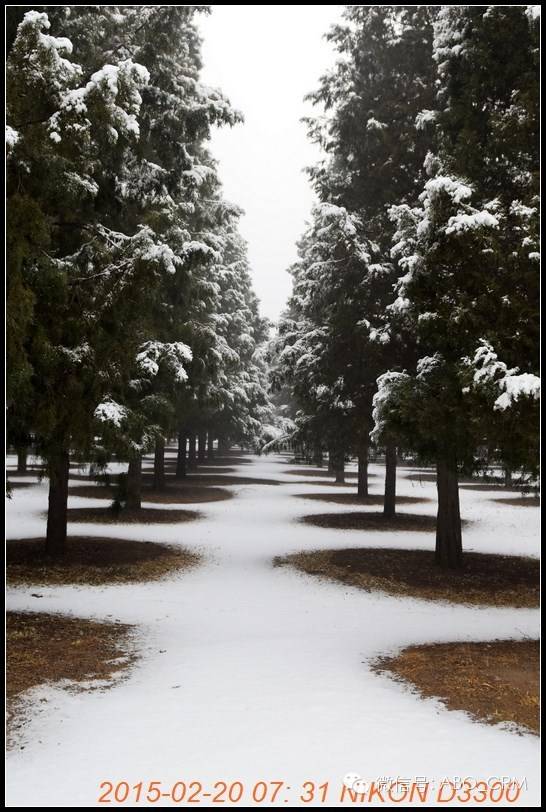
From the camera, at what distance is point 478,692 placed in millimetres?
6184

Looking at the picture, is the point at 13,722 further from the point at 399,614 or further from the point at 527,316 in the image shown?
the point at 527,316

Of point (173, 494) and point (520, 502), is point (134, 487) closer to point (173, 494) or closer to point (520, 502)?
point (173, 494)

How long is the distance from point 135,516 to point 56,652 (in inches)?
436

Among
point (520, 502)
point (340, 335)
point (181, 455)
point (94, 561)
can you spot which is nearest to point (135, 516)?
point (94, 561)

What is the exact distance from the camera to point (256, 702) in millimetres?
5770

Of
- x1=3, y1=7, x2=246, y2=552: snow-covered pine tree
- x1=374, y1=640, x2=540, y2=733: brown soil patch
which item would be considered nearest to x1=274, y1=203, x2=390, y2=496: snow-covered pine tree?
x1=3, y1=7, x2=246, y2=552: snow-covered pine tree

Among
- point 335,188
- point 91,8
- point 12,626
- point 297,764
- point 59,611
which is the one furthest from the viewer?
point 335,188

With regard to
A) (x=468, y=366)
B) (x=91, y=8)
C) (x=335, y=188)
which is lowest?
(x=468, y=366)

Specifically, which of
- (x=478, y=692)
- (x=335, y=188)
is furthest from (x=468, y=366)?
(x=335, y=188)

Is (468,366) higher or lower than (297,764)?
higher

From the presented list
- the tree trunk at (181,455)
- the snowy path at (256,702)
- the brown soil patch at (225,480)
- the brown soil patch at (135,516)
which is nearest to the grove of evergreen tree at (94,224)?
the snowy path at (256,702)

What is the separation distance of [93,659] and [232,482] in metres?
23.5

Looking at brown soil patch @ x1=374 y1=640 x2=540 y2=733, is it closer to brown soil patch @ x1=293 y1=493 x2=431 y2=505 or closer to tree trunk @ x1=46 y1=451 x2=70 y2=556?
tree trunk @ x1=46 y1=451 x2=70 y2=556

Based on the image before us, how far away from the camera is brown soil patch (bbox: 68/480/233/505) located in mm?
22469
